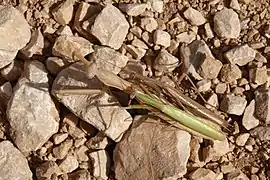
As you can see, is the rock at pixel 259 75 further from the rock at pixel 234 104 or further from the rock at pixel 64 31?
the rock at pixel 64 31

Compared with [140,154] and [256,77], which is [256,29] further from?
[140,154]

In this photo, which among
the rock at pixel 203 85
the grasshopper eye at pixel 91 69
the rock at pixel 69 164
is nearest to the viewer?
the grasshopper eye at pixel 91 69

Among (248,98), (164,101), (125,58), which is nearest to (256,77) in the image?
(248,98)

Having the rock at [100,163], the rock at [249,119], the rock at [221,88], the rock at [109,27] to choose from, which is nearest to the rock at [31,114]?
the rock at [100,163]

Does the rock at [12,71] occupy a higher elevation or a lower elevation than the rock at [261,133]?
higher

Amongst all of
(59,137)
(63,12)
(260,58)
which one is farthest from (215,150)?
(63,12)

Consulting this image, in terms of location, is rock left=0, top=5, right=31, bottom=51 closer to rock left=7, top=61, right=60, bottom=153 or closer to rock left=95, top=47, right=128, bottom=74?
rock left=7, top=61, right=60, bottom=153
